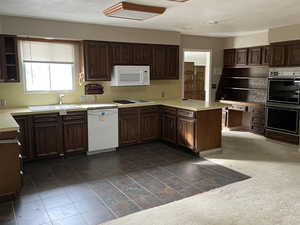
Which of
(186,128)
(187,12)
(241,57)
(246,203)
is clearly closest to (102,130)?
(186,128)

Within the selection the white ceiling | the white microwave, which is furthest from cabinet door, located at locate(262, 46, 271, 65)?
the white microwave

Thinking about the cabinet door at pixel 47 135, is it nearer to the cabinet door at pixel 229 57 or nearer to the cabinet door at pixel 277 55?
A: the cabinet door at pixel 277 55

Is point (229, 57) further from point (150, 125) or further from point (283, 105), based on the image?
point (150, 125)

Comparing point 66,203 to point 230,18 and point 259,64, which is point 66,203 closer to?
point 230,18

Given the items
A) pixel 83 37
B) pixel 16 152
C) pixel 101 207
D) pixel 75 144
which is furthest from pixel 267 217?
pixel 83 37

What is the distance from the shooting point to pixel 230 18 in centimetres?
450

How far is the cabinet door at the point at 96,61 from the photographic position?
16.2 ft

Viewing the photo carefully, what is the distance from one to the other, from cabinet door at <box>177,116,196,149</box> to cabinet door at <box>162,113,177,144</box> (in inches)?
5.0

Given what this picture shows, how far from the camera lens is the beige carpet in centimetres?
263

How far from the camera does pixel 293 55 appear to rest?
5.11 meters

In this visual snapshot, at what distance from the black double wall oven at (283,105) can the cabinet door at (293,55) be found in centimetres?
28

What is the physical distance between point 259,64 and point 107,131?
3.97 m

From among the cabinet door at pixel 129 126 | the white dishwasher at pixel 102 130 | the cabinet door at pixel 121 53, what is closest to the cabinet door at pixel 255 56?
the cabinet door at pixel 121 53

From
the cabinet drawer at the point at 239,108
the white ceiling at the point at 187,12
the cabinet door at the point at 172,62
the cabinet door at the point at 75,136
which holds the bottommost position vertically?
the cabinet door at the point at 75,136
